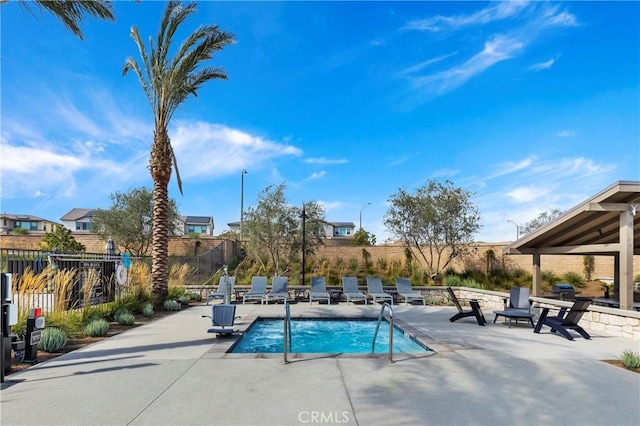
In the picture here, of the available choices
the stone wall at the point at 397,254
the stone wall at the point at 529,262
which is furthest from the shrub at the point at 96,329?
the stone wall at the point at 529,262

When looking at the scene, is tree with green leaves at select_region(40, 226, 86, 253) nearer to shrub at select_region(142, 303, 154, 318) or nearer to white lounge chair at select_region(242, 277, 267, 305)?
white lounge chair at select_region(242, 277, 267, 305)

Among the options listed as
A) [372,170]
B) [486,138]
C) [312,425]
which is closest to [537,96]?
[486,138]

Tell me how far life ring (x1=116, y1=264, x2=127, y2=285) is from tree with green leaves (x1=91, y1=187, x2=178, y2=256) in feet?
47.0

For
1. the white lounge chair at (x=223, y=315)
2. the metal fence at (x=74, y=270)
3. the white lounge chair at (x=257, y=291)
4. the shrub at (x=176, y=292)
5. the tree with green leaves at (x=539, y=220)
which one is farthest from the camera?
the tree with green leaves at (x=539, y=220)

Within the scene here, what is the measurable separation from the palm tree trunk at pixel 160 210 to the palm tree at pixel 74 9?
188 inches

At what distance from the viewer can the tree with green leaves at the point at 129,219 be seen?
23.2m

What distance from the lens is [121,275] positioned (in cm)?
1005

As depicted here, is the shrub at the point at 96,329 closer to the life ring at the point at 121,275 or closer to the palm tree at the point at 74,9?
the life ring at the point at 121,275

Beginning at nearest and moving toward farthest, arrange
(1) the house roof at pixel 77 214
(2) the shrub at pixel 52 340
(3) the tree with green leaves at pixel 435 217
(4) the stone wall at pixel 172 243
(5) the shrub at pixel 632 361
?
(5) the shrub at pixel 632 361 → (2) the shrub at pixel 52 340 → (3) the tree with green leaves at pixel 435 217 → (4) the stone wall at pixel 172 243 → (1) the house roof at pixel 77 214

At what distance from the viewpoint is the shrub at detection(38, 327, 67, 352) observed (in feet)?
20.0

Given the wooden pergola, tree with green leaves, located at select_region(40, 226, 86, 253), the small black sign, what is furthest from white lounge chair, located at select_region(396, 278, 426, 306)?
tree with green leaves, located at select_region(40, 226, 86, 253)

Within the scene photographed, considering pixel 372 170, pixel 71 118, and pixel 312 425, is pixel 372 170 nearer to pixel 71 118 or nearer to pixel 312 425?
pixel 71 118

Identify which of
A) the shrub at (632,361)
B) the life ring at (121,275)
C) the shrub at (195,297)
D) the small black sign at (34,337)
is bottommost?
the shrub at (195,297)

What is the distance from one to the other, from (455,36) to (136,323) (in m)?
14.0
